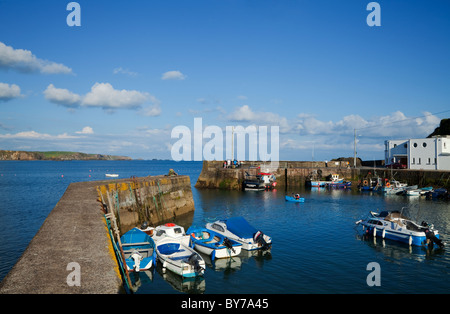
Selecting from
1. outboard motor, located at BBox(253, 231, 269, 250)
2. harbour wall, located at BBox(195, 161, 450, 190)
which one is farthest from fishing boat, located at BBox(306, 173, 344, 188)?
outboard motor, located at BBox(253, 231, 269, 250)

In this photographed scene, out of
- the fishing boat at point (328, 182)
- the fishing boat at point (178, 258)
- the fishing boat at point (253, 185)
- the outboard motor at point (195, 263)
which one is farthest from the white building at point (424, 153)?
the outboard motor at point (195, 263)

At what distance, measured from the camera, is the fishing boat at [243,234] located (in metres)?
21.4

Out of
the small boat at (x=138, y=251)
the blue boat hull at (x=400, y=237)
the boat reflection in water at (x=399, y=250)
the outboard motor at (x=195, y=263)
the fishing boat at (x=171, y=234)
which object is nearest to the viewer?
the outboard motor at (x=195, y=263)

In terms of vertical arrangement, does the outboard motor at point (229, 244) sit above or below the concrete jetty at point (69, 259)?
below

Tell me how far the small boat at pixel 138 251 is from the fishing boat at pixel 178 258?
57 centimetres

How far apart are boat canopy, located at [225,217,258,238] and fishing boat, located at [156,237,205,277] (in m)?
4.67

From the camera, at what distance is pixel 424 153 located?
61.5 meters

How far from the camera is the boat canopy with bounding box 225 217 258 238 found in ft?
73.0

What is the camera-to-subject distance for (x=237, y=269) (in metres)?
18.4
